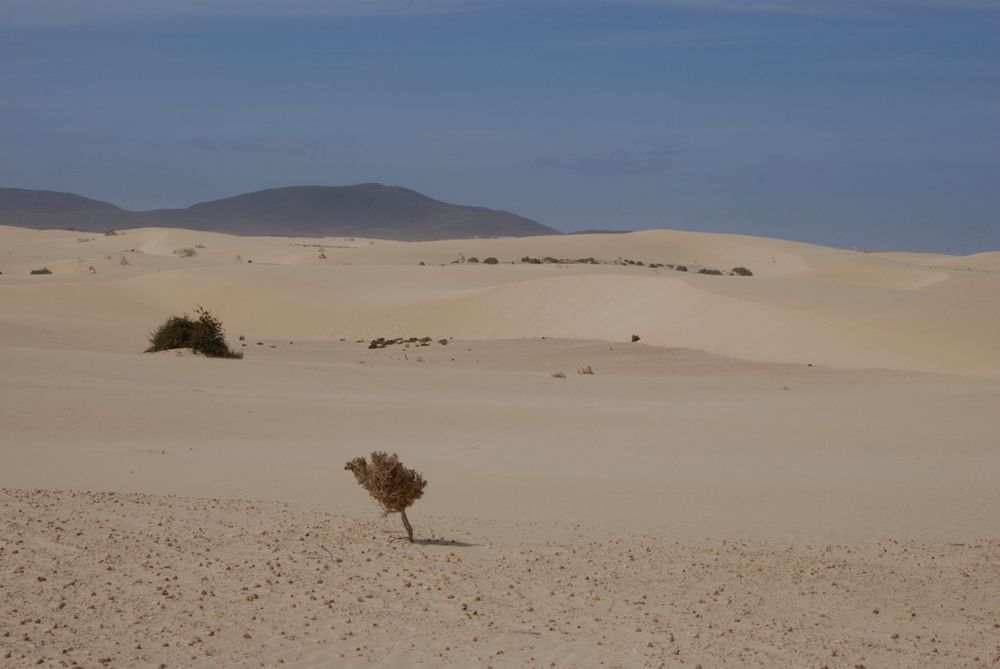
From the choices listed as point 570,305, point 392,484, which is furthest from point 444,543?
point 570,305

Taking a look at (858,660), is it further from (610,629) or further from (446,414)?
(446,414)

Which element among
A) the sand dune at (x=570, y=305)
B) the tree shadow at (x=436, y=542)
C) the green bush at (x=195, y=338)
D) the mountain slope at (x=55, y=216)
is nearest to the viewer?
the tree shadow at (x=436, y=542)

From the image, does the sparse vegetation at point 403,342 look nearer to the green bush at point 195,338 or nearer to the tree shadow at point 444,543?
the green bush at point 195,338

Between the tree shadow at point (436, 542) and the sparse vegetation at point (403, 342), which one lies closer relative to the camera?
the tree shadow at point (436, 542)

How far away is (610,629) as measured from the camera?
7.49 m

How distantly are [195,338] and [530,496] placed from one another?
16.7 metres

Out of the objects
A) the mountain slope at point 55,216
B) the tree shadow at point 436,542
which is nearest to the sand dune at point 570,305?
the tree shadow at point 436,542

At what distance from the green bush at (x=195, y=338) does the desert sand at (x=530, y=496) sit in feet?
8.61

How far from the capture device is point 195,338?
90.7ft

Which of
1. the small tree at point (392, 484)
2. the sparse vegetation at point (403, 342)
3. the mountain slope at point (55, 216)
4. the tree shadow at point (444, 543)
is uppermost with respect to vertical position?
the mountain slope at point (55, 216)

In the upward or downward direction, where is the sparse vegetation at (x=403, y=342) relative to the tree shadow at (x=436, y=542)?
downward

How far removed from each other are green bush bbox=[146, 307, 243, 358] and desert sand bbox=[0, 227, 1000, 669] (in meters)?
2.63

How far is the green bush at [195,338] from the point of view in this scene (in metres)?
27.5

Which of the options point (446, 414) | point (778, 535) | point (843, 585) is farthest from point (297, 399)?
point (843, 585)
